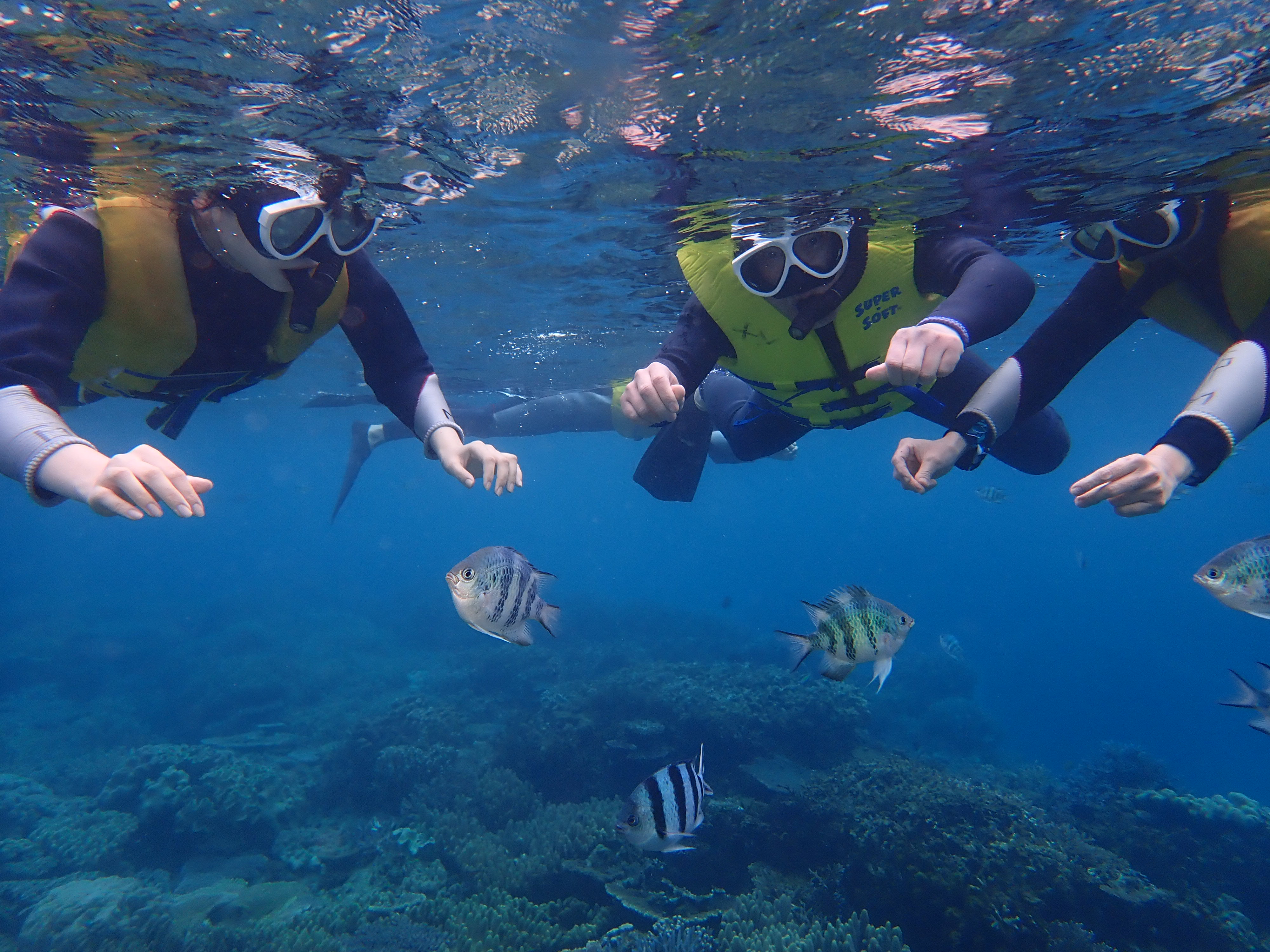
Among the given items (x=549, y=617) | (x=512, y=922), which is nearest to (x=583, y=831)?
(x=512, y=922)

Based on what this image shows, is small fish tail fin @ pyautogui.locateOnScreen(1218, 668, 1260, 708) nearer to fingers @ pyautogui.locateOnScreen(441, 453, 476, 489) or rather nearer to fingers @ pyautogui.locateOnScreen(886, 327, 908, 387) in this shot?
fingers @ pyautogui.locateOnScreen(886, 327, 908, 387)

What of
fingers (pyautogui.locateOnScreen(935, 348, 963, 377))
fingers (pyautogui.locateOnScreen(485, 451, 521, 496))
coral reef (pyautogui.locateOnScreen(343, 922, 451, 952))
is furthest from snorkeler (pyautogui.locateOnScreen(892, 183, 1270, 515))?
coral reef (pyautogui.locateOnScreen(343, 922, 451, 952))

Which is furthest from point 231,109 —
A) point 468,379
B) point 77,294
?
point 468,379

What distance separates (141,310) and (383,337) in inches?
51.7

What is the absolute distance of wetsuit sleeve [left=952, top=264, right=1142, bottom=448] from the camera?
356 centimetres

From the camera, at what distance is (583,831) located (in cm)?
783

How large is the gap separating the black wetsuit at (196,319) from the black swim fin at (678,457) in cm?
353

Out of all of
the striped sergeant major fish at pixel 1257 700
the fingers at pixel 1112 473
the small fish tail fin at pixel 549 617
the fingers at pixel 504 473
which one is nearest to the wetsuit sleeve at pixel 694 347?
the fingers at pixel 504 473

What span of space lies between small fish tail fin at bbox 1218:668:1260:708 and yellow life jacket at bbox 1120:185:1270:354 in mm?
2731

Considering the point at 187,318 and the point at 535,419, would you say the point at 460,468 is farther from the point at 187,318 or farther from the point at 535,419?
the point at 535,419

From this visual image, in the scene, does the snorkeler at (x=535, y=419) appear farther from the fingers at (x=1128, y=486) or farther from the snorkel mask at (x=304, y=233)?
the fingers at (x=1128, y=486)

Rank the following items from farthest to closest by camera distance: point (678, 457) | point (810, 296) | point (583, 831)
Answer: point (583, 831) → point (678, 457) → point (810, 296)

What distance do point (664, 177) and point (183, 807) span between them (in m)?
12.4

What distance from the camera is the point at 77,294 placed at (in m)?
3.07
